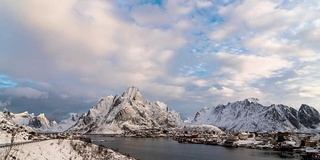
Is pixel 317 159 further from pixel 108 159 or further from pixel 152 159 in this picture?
pixel 108 159

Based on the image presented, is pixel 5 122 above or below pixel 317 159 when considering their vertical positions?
above

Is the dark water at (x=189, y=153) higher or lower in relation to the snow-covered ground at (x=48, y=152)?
lower

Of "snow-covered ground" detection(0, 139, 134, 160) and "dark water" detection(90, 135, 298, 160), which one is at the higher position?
"snow-covered ground" detection(0, 139, 134, 160)

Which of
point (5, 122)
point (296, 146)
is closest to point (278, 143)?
point (296, 146)

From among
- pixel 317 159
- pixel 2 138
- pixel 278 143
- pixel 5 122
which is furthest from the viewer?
pixel 278 143

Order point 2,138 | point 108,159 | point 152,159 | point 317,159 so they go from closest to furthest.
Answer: point 2,138 → point 108,159 → point 152,159 → point 317,159

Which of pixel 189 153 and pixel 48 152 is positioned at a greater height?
pixel 48 152

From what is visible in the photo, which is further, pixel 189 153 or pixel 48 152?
pixel 189 153

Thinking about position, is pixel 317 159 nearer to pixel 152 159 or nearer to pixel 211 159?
pixel 211 159

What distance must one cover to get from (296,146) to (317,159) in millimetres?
34671

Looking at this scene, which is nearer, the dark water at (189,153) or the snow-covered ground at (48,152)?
the snow-covered ground at (48,152)

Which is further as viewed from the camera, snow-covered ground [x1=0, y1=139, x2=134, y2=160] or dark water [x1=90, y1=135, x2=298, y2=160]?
dark water [x1=90, y1=135, x2=298, y2=160]

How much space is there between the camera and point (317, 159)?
8412 cm

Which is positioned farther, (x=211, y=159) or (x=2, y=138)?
(x=211, y=159)
